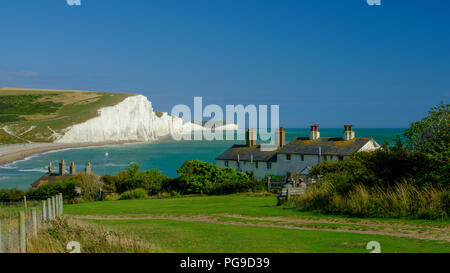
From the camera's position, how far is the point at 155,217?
18.9 m

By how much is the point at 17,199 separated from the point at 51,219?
25196 mm

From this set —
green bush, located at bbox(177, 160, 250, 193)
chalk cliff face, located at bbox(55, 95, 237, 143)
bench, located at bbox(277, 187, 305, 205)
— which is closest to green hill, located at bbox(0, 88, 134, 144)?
chalk cliff face, located at bbox(55, 95, 237, 143)

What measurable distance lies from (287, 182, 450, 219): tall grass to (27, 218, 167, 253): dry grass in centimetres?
879

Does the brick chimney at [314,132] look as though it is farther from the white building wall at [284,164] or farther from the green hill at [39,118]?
the green hill at [39,118]

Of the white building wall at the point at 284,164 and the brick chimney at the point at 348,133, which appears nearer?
the white building wall at the point at 284,164

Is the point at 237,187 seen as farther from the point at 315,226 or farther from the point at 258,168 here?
the point at 315,226

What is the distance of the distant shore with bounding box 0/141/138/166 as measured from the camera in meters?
116

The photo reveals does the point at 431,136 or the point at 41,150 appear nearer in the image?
the point at 431,136

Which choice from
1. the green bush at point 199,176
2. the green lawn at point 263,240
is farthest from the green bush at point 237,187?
the green lawn at point 263,240

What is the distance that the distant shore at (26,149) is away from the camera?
116 metres

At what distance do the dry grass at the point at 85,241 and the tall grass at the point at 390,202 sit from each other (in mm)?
8788

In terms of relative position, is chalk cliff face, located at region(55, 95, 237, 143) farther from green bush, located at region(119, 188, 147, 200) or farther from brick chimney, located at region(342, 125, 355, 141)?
green bush, located at region(119, 188, 147, 200)

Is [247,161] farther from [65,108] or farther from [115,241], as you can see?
[65,108]
